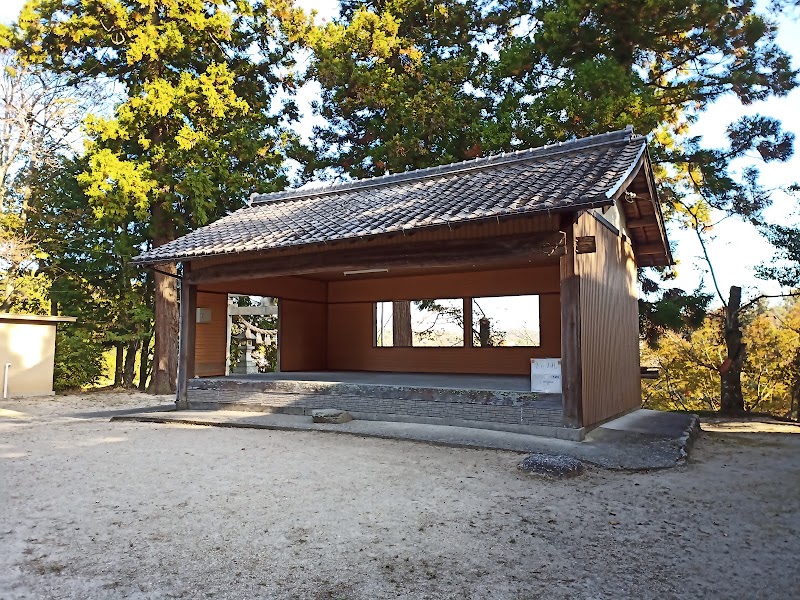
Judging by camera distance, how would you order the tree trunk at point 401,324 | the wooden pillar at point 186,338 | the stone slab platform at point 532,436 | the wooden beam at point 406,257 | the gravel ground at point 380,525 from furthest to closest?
the tree trunk at point 401,324 < the wooden pillar at point 186,338 < the wooden beam at point 406,257 < the stone slab platform at point 532,436 < the gravel ground at point 380,525

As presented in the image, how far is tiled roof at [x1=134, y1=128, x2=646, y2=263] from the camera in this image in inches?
252

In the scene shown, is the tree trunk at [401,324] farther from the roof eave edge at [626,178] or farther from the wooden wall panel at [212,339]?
the roof eave edge at [626,178]

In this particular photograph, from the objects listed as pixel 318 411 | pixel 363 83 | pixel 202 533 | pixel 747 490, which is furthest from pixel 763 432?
pixel 363 83

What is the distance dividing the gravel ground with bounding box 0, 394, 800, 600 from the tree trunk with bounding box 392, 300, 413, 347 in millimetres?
5741

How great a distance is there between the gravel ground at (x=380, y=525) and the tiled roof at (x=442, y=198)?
275 cm

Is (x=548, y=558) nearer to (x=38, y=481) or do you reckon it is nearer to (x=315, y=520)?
(x=315, y=520)

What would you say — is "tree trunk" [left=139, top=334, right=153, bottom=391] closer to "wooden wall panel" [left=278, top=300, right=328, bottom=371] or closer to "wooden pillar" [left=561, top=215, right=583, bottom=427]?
"wooden wall panel" [left=278, top=300, right=328, bottom=371]

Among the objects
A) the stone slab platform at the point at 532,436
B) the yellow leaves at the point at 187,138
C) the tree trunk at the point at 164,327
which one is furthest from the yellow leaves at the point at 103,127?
the stone slab platform at the point at 532,436

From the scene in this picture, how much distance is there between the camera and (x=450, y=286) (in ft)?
36.7

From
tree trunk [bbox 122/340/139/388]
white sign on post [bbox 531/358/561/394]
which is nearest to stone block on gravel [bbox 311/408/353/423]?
white sign on post [bbox 531/358/561/394]

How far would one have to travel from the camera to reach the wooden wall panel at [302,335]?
12078 mm

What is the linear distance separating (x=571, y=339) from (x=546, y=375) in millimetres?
638

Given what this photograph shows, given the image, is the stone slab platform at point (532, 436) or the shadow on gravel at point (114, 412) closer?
the stone slab platform at point (532, 436)

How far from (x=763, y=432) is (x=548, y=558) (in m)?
6.85
